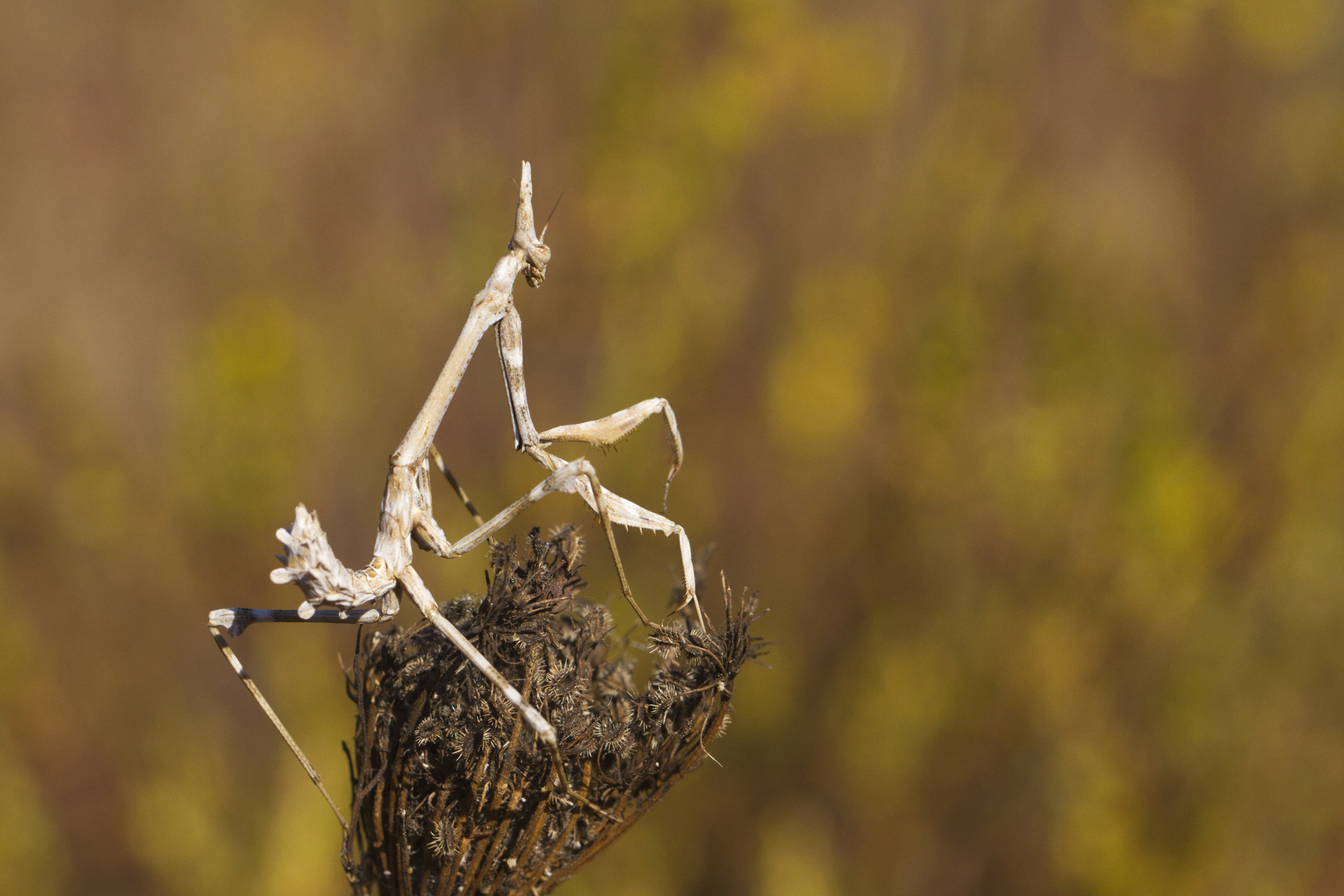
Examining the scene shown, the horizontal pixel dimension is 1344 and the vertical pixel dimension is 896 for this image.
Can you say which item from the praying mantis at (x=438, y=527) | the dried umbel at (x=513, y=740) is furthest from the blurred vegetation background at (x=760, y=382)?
the dried umbel at (x=513, y=740)

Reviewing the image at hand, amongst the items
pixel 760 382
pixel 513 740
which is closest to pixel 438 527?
pixel 513 740

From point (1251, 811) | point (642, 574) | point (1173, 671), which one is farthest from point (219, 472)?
point (1251, 811)

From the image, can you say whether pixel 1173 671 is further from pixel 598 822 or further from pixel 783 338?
pixel 598 822

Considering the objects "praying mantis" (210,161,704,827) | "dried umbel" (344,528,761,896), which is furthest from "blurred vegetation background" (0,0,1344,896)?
"dried umbel" (344,528,761,896)

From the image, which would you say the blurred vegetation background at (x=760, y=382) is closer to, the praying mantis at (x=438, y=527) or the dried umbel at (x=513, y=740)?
the praying mantis at (x=438, y=527)

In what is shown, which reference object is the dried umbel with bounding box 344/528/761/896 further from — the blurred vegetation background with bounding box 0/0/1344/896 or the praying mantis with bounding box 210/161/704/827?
the blurred vegetation background with bounding box 0/0/1344/896

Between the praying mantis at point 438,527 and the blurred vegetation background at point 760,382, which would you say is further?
the blurred vegetation background at point 760,382

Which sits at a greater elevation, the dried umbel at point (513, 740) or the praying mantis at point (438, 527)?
the praying mantis at point (438, 527)
